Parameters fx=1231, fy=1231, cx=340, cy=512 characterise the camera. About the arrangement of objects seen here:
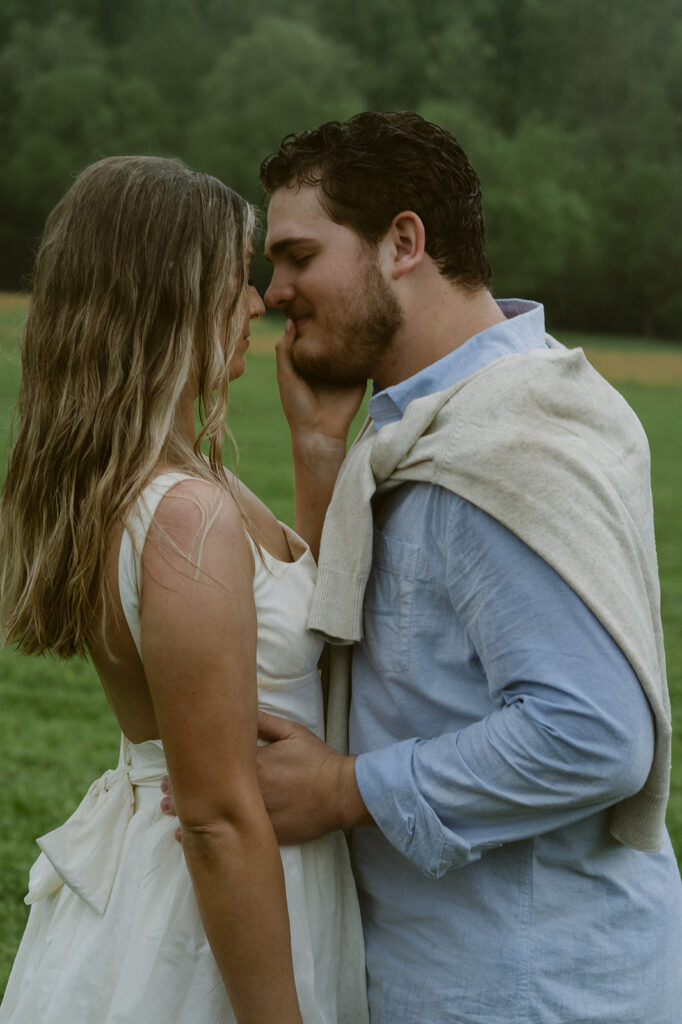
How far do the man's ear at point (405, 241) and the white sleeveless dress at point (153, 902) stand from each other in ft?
2.14

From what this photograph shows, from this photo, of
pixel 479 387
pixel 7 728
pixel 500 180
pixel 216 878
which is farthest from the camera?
pixel 500 180

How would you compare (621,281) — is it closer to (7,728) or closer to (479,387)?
(7,728)

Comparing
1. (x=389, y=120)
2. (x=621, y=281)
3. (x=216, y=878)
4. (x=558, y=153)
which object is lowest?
(x=621, y=281)

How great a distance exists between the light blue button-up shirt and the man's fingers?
154 mm

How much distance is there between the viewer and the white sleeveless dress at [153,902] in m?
2.13

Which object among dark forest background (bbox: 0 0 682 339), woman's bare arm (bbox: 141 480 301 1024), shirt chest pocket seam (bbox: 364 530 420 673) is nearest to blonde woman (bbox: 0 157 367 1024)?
woman's bare arm (bbox: 141 480 301 1024)

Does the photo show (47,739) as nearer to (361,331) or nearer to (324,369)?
(324,369)

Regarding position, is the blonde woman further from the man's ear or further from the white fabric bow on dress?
the man's ear

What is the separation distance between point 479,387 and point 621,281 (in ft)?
148

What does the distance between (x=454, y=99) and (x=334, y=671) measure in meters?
47.3

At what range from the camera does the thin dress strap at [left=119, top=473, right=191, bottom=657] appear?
2.03 metres

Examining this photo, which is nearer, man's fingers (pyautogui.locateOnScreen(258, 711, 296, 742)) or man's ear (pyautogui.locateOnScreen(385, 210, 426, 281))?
man's fingers (pyautogui.locateOnScreen(258, 711, 296, 742))

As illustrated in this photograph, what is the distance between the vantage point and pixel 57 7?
43.8 m

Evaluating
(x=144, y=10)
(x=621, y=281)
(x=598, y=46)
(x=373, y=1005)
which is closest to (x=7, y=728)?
(x=373, y=1005)
